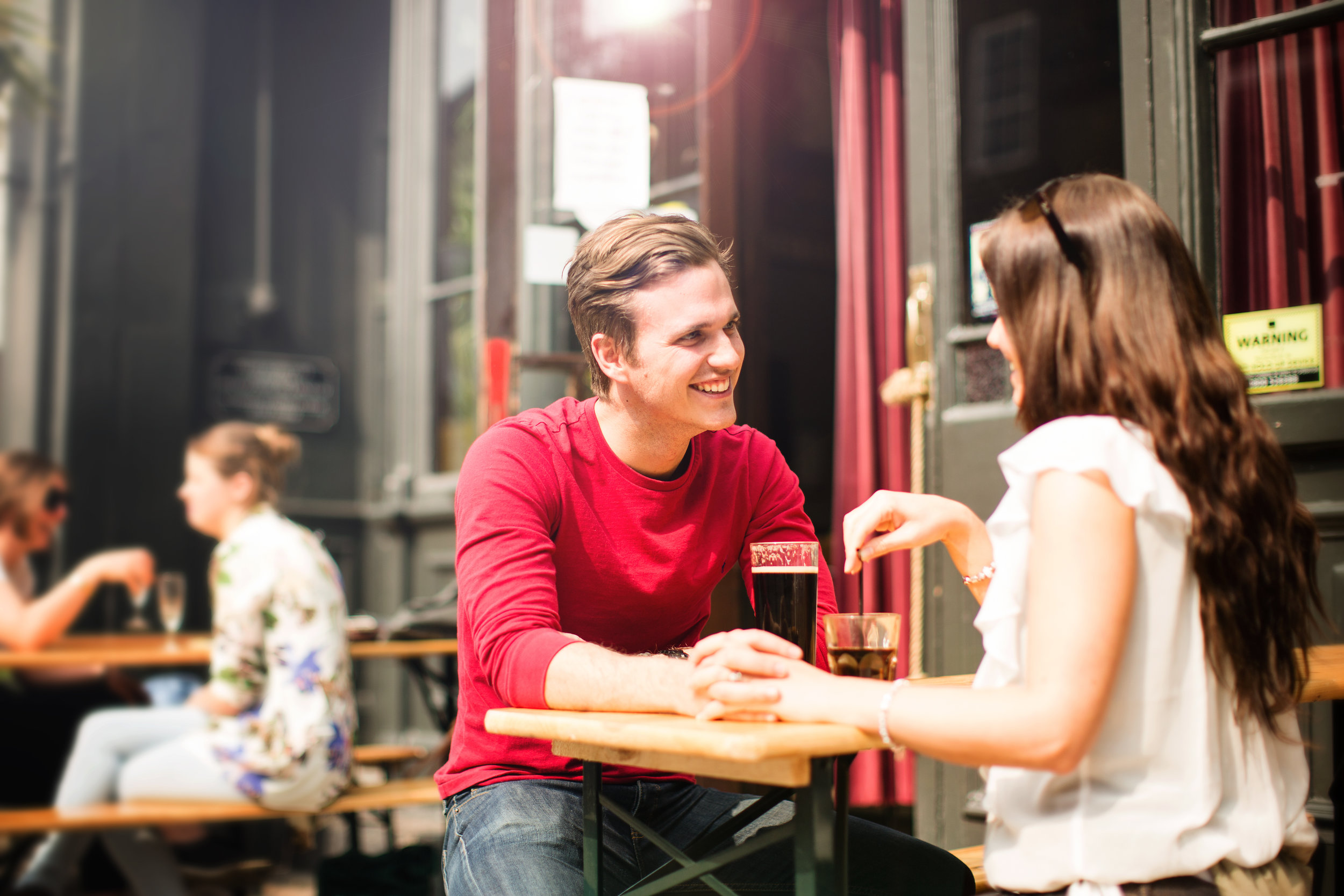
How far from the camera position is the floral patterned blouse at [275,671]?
2711 millimetres

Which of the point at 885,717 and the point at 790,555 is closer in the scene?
the point at 885,717

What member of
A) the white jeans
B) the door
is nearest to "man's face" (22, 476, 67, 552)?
the white jeans

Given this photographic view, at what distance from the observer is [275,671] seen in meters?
2.75

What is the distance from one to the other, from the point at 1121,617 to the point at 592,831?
0.66m

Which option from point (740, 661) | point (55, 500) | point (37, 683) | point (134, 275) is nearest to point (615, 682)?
point (740, 661)

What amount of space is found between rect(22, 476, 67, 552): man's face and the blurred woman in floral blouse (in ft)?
3.19

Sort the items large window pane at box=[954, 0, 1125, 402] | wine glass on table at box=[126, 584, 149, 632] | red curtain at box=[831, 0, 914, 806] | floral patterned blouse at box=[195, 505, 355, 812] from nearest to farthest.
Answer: large window pane at box=[954, 0, 1125, 402], floral patterned blouse at box=[195, 505, 355, 812], red curtain at box=[831, 0, 914, 806], wine glass on table at box=[126, 584, 149, 632]

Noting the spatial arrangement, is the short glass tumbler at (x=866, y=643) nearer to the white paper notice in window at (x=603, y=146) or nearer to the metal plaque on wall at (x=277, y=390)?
the white paper notice in window at (x=603, y=146)

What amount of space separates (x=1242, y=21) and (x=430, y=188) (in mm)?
4035

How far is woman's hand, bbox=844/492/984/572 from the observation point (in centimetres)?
147

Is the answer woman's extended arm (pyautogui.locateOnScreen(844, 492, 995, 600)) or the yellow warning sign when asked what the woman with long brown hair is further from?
the yellow warning sign

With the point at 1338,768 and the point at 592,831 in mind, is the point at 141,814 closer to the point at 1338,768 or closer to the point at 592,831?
the point at 592,831

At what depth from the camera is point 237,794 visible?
2723mm

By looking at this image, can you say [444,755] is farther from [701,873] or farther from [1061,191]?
[1061,191]
